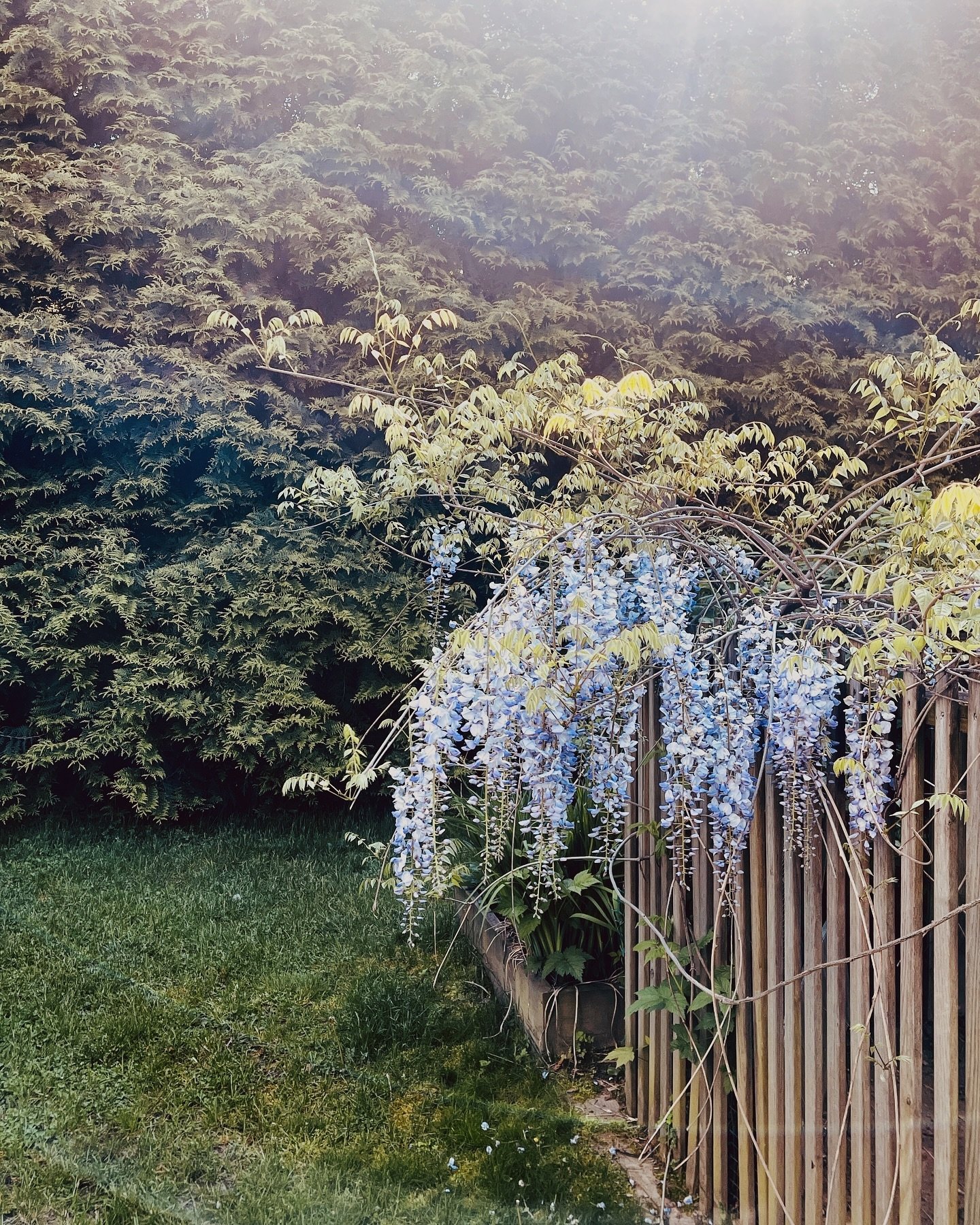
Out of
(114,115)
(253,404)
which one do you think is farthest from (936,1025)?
(114,115)

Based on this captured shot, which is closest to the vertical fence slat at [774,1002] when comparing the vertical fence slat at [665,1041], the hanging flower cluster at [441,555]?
the vertical fence slat at [665,1041]

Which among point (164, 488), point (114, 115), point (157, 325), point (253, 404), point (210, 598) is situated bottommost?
point (210, 598)

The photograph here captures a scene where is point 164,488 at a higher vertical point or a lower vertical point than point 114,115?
lower

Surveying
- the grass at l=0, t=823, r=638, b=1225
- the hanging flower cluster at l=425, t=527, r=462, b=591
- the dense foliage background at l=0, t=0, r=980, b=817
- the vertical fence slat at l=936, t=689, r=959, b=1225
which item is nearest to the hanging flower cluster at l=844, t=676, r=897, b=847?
the vertical fence slat at l=936, t=689, r=959, b=1225

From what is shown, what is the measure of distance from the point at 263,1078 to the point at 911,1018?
1.89m

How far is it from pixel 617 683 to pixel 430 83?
473 cm

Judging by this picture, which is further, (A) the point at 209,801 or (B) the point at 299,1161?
(A) the point at 209,801

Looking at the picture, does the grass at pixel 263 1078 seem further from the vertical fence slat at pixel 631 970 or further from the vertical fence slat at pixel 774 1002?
the vertical fence slat at pixel 774 1002

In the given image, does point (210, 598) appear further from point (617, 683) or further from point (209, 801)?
point (617, 683)

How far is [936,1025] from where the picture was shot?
1.44 meters

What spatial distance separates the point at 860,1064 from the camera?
5.25 ft

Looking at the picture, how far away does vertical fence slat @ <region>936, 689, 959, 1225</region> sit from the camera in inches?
56.1

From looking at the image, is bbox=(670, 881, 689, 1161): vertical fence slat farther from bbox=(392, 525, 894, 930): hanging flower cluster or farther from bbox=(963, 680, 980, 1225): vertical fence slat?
bbox=(963, 680, 980, 1225): vertical fence slat

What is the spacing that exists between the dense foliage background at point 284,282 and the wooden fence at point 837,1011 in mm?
3243
